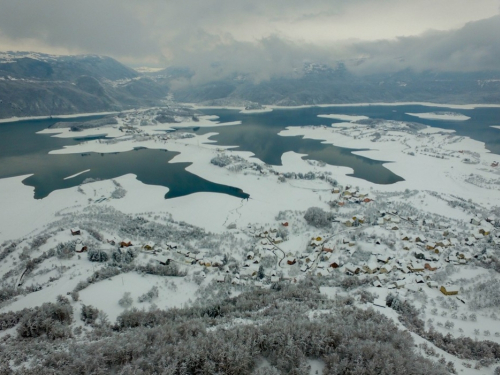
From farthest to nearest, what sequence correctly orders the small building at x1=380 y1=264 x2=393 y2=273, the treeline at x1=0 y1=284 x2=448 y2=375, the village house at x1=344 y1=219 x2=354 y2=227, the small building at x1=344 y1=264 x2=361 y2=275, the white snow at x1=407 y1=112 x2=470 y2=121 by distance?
1. the white snow at x1=407 y1=112 x2=470 y2=121
2. the village house at x1=344 y1=219 x2=354 y2=227
3. the small building at x1=344 y1=264 x2=361 y2=275
4. the small building at x1=380 y1=264 x2=393 y2=273
5. the treeline at x1=0 y1=284 x2=448 y2=375

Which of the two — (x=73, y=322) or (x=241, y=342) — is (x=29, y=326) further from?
(x=241, y=342)

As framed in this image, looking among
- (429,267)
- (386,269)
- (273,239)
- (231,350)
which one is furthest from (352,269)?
(231,350)

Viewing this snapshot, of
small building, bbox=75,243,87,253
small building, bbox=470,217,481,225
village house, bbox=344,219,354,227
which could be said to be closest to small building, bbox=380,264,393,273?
village house, bbox=344,219,354,227

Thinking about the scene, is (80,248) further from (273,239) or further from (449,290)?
(449,290)

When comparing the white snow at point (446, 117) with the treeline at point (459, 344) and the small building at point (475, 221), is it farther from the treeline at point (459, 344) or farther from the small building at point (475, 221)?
the treeline at point (459, 344)

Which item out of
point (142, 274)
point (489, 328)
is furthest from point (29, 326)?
point (489, 328)

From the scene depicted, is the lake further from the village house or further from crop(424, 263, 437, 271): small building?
crop(424, 263, 437, 271): small building

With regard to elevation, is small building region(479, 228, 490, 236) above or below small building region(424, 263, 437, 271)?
below

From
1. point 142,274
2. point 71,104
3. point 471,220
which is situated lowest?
point 471,220
